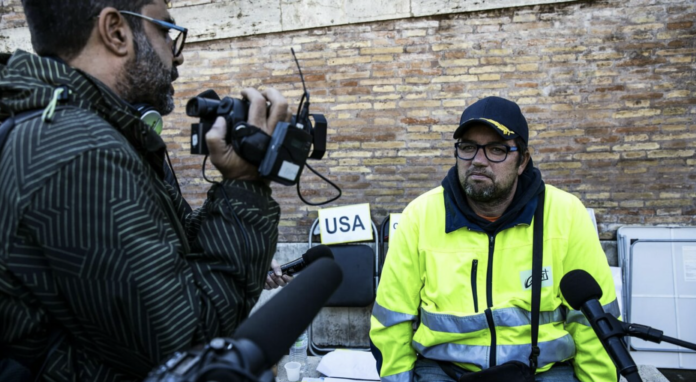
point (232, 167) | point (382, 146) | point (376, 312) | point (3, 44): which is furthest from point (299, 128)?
point (3, 44)

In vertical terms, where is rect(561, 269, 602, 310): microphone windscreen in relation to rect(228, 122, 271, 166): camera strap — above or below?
below

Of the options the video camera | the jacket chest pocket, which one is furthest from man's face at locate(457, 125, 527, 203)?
the video camera

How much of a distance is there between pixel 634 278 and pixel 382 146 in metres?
2.86

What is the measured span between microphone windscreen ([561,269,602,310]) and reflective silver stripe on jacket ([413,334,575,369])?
2.31 ft

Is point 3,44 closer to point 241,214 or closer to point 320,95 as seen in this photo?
point 320,95

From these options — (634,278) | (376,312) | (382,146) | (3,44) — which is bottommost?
(634,278)

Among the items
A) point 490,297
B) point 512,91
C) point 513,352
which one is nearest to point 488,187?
point 490,297

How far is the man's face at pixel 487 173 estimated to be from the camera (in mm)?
2693

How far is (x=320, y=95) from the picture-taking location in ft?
18.7

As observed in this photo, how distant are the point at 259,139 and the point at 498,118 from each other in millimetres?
1848

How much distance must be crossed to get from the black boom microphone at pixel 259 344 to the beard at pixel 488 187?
186cm

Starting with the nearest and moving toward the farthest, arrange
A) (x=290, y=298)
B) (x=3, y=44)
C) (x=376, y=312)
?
1. (x=290, y=298)
2. (x=376, y=312)
3. (x=3, y=44)

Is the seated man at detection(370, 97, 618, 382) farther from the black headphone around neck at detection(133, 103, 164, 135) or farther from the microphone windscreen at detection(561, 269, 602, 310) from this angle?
the black headphone around neck at detection(133, 103, 164, 135)

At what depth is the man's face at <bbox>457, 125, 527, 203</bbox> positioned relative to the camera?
269cm
